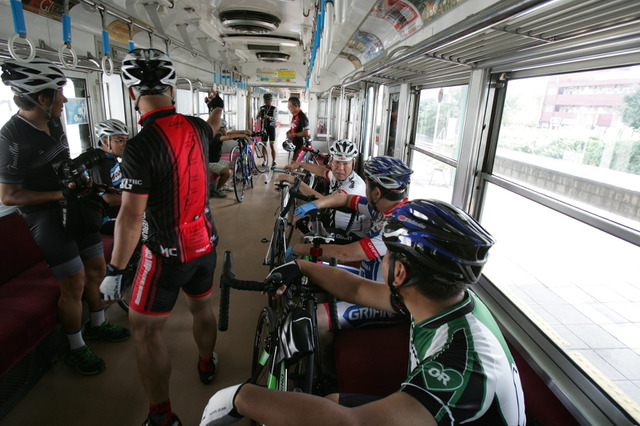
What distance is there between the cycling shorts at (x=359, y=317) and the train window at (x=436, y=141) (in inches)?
70.2

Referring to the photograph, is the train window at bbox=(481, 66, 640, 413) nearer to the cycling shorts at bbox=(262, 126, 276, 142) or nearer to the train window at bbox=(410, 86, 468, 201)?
the train window at bbox=(410, 86, 468, 201)

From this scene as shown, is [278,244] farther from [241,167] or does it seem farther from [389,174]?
[241,167]

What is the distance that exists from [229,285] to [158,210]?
781 mm

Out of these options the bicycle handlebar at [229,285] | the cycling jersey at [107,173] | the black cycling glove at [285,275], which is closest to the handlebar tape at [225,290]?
the bicycle handlebar at [229,285]

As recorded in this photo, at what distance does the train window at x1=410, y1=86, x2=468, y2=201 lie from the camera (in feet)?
12.7

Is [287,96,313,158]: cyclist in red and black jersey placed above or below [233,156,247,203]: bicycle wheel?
above

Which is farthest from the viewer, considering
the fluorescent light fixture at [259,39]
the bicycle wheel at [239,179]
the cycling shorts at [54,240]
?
the bicycle wheel at [239,179]

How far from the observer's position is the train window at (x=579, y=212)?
1.72 meters

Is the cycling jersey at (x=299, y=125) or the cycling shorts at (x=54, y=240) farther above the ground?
the cycling jersey at (x=299, y=125)

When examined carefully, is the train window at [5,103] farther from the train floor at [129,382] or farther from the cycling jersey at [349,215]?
the cycling jersey at [349,215]

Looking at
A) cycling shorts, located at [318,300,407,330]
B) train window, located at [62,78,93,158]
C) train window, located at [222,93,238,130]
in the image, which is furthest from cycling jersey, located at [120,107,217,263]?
train window, located at [222,93,238,130]

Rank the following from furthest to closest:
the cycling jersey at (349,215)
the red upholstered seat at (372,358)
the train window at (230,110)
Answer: the train window at (230,110)
the cycling jersey at (349,215)
the red upholstered seat at (372,358)

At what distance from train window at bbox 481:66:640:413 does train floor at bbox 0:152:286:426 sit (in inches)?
85.9

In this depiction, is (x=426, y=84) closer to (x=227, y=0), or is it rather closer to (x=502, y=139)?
(x=502, y=139)
